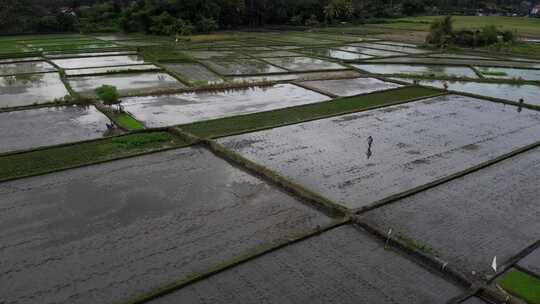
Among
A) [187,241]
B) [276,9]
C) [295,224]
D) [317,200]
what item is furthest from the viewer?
[276,9]

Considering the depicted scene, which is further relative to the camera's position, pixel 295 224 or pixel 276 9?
pixel 276 9

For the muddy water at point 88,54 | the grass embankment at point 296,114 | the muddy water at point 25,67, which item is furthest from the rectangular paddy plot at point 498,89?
the muddy water at point 25,67

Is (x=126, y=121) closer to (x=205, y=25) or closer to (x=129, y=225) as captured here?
(x=129, y=225)

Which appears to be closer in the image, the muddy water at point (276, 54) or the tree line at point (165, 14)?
the muddy water at point (276, 54)

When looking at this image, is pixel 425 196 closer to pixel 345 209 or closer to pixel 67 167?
pixel 345 209

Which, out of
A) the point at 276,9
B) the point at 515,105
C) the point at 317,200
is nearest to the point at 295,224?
the point at 317,200

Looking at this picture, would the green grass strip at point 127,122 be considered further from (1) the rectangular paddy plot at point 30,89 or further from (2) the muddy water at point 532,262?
(2) the muddy water at point 532,262

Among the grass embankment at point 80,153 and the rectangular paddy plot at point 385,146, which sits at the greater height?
the grass embankment at point 80,153
